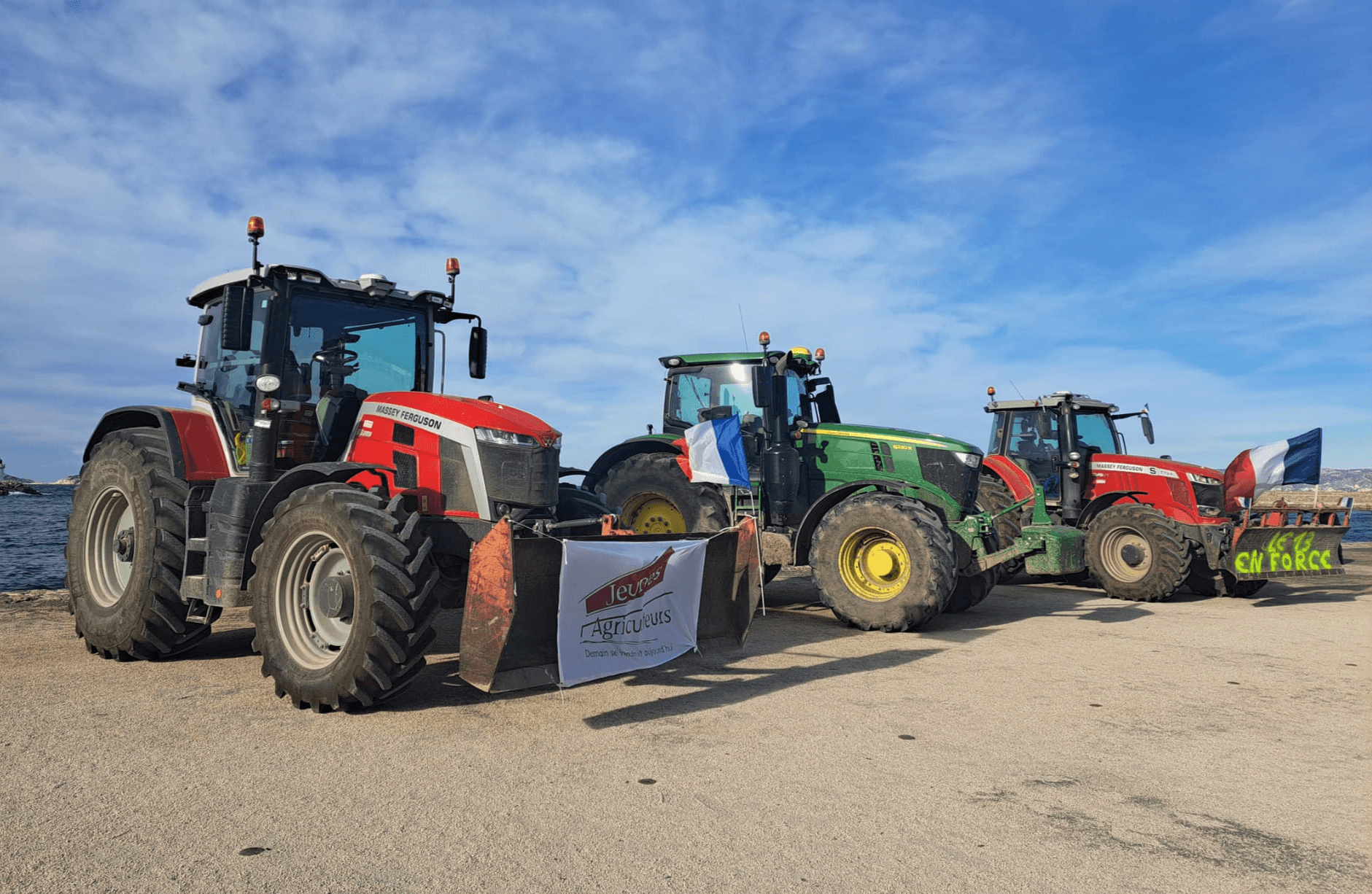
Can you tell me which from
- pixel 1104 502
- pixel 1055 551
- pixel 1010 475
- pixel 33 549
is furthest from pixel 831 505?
pixel 33 549

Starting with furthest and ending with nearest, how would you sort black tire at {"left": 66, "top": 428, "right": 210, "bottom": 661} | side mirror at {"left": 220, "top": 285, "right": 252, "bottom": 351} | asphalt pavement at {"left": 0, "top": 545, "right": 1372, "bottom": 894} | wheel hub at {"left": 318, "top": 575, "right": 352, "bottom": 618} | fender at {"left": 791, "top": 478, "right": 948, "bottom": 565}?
fender at {"left": 791, "top": 478, "right": 948, "bottom": 565} → black tire at {"left": 66, "top": 428, "right": 210, "bottom": 661} → side mirror at {"left": 220, "top": 285, "right": 252, "bottom": 351} → wheel hub at {"left": 318, "top": 575, "right": 352, "bottom": 618} → asphalt pavement at {"left": 0, "top": 545, "right": 1372, "bottom": 894}

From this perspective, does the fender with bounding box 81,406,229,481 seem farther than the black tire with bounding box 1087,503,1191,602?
No

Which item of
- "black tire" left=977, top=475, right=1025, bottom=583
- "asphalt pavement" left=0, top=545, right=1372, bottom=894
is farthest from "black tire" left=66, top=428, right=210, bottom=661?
"black tire" left=977, top=475, right=1025, bottom=583

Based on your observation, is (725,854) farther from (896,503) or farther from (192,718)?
(896,503)

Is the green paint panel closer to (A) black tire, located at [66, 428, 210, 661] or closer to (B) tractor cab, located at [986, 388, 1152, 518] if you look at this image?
(B) tractor cab, located at [986, 388, 1152, 518]

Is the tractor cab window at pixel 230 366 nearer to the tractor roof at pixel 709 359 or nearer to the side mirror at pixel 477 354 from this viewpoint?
the side mirror at pixel 477 354

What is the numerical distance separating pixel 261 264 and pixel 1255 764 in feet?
21.5

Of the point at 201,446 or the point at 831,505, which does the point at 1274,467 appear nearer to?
the point at 831,505

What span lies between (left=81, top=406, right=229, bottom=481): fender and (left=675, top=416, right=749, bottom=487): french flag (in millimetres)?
3862

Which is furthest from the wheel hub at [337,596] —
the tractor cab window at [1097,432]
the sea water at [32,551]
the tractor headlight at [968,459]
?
the tractor cab window at [1097,432]

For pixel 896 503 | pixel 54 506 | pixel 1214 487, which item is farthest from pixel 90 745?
pixel 54 506

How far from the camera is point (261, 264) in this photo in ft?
20.2

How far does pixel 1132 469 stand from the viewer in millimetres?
12062

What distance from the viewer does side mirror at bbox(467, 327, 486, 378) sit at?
715cm
